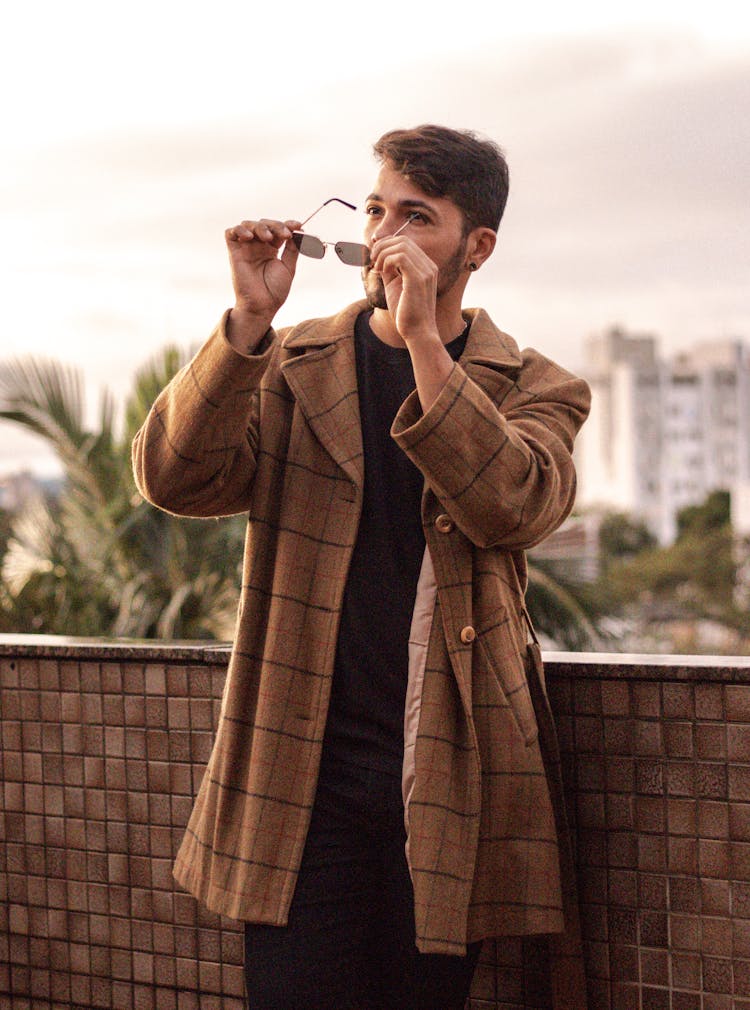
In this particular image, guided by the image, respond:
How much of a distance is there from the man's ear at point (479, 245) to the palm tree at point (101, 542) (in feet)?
20.2

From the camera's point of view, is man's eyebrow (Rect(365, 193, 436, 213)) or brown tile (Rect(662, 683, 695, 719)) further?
brown tile (Rect(662, 683, 695, 719))

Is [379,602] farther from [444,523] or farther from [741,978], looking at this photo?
[741,978]

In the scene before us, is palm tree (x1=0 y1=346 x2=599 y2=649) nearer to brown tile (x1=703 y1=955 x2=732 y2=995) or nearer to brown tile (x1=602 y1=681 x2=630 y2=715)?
brown tile (x1=602 y1=681 x2=630 y2=715)

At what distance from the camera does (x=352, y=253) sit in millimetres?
2338

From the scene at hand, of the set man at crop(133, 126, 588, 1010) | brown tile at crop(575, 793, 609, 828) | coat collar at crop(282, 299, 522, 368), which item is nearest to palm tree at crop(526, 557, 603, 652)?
brown tile at crop(575, 793, 609, 828)

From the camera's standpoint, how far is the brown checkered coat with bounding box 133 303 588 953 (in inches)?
89.8

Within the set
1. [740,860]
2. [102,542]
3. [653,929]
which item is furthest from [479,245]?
[102,542]

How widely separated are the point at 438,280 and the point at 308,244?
0.26m

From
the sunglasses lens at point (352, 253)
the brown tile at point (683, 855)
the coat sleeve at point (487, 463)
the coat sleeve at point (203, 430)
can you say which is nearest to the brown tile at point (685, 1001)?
the brown tile at point (683, 855)

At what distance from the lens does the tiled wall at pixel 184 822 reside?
265cm

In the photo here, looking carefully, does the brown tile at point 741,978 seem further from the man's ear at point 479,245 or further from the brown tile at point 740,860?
the man's ear at point 479,245

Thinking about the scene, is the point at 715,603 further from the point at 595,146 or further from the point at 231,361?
the point at 231,361

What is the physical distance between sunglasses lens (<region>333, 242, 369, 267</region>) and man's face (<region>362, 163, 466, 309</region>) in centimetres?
4

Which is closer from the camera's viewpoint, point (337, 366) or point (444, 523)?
point (444, 523)
